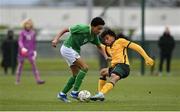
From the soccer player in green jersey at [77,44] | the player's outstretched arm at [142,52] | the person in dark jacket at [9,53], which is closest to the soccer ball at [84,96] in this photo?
the soccer player in green jersey at [77,44]

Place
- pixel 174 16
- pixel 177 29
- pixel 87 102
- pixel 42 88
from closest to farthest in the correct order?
pixel 87 102 → pixel 42 88 → pixel 177 29 → pixel 174 16

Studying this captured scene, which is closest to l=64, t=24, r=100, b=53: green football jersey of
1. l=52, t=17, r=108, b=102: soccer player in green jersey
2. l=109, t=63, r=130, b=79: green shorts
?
l=52, t=17, r=108, b=102: soccer player in green jersey

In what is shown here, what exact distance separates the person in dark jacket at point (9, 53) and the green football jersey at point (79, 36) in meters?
17.4

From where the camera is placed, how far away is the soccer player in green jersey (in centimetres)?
1845

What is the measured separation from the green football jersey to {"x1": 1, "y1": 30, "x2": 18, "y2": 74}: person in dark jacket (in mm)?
17412

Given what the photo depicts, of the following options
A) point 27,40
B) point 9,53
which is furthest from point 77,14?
point 27,40

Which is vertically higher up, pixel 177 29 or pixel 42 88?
pixel 42 88

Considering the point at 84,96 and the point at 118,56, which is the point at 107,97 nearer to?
the point at 118,56

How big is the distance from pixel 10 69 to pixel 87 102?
21.1 m

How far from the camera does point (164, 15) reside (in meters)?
94.1

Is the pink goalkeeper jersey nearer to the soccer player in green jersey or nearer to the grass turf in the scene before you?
the grass turf

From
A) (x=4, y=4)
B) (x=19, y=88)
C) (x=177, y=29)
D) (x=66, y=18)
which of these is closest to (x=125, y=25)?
(x=66, y=18)

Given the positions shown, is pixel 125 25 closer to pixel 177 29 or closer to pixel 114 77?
pixel 177 29

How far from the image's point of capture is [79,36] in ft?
61.2
